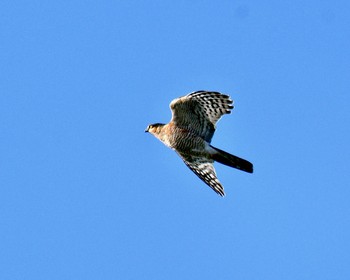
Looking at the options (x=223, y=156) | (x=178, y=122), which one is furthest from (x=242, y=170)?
(x=178, y=122)

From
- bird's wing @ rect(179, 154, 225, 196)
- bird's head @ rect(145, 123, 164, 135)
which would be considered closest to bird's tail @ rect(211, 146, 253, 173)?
bird's wing @ rect(179, 154, 225, 196)

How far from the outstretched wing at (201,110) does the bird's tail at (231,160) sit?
17.8 inches

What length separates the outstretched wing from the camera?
706 inches

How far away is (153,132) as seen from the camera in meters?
19.4

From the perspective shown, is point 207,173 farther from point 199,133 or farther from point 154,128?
point 154,128

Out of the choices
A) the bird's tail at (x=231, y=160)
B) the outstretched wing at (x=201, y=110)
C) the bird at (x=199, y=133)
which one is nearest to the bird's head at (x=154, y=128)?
the bird at (x=199, y=133)

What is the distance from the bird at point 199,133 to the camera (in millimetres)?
17953

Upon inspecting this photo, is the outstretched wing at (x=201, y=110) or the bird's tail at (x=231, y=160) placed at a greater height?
the outstretched wing at (x=201, y=110)

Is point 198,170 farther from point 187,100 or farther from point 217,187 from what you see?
point 187,100


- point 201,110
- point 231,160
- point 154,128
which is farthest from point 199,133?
point 154,128

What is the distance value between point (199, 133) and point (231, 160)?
100 cm

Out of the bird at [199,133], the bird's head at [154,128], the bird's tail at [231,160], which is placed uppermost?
the bird's head at [154,128]

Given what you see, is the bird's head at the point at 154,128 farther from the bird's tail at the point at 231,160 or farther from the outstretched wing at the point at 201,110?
the bird's tail at the point at 231,160

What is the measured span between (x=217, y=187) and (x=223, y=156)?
1194 millimetres
